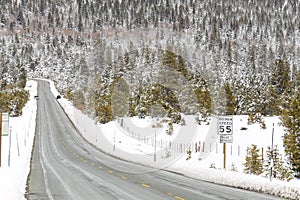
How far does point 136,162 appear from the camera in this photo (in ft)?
109

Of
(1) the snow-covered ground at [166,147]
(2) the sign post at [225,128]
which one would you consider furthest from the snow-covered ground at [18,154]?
(2) the sign post at [225,128]

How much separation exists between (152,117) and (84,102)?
39.5m

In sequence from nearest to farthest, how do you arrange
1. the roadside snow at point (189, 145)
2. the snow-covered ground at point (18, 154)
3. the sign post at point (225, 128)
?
the snow-covered ground at point (18, 154) → the roadside snow at point (189, 145) → the sign post at point (225, 128)

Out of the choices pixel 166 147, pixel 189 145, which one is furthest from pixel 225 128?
pixel 189 145

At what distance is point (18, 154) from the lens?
3812 centimetres

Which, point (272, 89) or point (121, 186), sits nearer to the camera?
point (121, 186)

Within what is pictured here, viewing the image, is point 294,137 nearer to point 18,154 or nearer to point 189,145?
point 189,145

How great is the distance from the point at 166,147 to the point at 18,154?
16703mm

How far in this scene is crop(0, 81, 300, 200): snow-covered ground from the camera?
738 inches

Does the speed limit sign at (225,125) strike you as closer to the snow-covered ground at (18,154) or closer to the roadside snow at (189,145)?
the roadside snow at (189,145)

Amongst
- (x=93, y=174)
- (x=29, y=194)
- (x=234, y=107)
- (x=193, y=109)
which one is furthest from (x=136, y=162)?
(x=234, y=107)

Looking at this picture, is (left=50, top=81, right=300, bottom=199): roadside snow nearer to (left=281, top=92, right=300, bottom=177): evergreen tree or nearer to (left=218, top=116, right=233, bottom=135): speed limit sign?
(left=218, top=116, right=233, bottom=135): speed limit sign

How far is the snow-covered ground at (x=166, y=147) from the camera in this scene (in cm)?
1873

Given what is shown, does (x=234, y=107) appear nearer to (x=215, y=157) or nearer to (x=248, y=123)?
(x=248, y=123)
